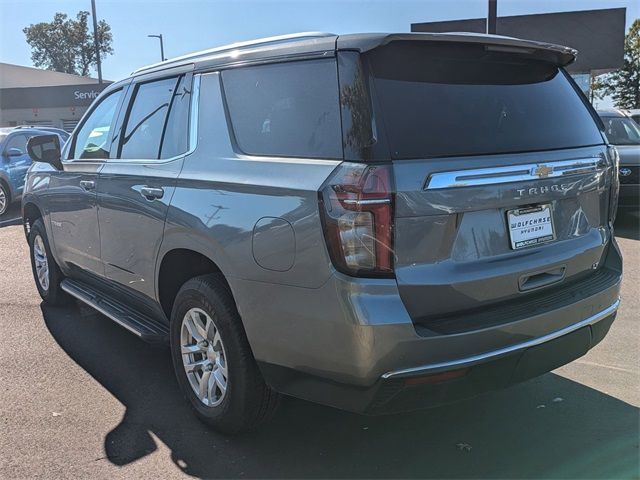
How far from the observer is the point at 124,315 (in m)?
3.96

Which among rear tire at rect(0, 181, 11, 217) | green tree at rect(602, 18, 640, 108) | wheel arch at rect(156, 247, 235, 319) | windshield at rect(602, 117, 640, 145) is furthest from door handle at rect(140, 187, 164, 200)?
green tree at rect(602, 18, 640, 108)

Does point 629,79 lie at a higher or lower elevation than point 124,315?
higher

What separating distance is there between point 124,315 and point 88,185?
3.43ft

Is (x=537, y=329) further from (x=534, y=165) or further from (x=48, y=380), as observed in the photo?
(x=48, y=380)

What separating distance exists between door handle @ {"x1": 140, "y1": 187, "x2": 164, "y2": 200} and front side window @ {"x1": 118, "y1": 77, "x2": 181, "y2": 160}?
238 mm

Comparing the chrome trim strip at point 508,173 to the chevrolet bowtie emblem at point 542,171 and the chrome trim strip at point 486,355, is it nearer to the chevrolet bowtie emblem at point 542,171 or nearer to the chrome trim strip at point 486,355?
the chevrolet bowtie emblem at point 542,171

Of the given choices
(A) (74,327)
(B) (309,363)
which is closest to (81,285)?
(A) (74,327)

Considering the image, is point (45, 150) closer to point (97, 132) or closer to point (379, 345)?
point (97, 132)

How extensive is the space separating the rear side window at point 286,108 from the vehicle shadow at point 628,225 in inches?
280

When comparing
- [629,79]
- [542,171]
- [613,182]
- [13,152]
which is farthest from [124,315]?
[629,79]

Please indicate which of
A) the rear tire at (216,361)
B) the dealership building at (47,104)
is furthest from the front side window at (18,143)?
the dealership building at (47,104)

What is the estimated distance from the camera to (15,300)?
19.2 ft

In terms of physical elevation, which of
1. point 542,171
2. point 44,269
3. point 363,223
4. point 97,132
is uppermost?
point 97,132

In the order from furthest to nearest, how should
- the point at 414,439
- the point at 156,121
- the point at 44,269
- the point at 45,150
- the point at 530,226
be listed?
the point at 44,269, the point at 45,150, the point at 156,121, the point at 414,439, the point at 530,226
